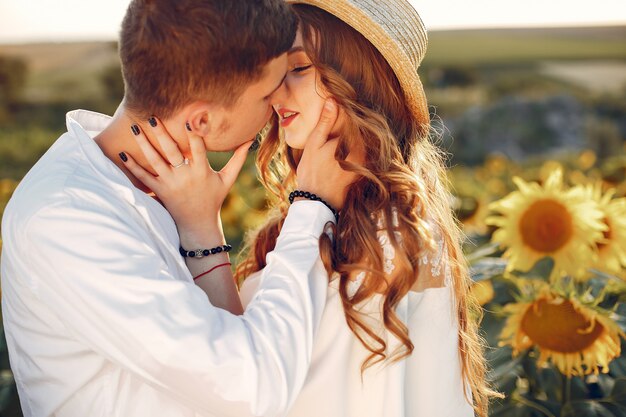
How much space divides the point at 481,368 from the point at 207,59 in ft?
4.65

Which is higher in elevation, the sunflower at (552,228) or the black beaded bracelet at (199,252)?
the black beaded bracelet at (199,252)

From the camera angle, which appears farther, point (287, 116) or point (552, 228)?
point (552, 228)

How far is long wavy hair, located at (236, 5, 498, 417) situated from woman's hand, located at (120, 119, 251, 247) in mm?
351

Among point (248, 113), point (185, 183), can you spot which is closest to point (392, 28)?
point (248, 113)

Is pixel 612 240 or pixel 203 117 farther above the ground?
pixel 203 117

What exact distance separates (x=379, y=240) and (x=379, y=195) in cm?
18

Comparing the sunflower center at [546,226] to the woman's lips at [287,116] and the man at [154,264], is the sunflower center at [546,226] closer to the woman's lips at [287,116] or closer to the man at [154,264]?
the woman's lips at [287,116]

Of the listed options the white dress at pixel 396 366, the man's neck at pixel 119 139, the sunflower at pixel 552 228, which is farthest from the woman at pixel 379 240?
the sunflower at pixel 552 228

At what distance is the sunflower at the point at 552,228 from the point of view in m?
3.88

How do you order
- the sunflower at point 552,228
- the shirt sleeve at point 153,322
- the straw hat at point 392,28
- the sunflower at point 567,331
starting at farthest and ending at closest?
the sunflower at point 552,228
the sunflower at point 567,331
the straw hat at point 392,28
the shirt sleeve at point 153,322

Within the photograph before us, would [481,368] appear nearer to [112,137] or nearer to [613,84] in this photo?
[112,137]

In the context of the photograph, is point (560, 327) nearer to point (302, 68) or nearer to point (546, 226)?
point (546, 226)

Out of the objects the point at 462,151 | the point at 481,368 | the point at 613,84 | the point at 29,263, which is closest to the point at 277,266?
the point at 29,263

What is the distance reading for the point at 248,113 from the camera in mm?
2301
